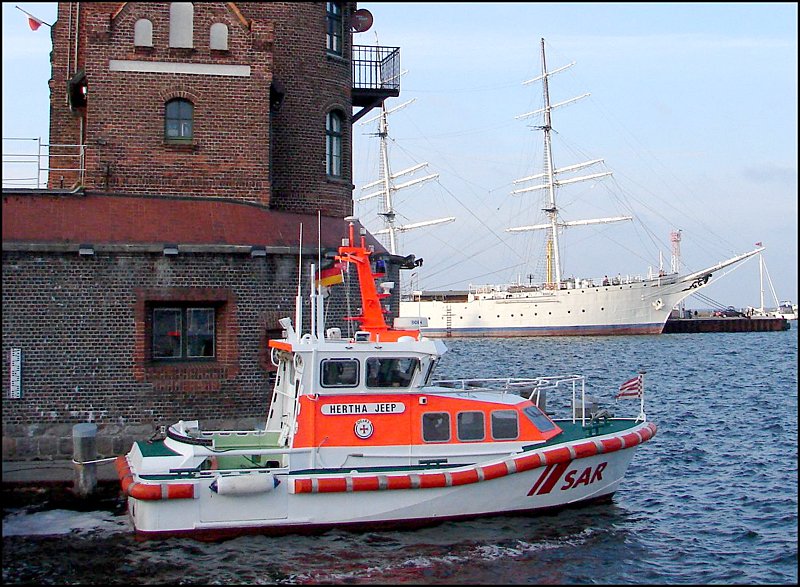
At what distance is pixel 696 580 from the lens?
12.9m

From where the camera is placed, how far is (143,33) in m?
19.5

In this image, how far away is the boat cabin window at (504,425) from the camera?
14.8 metres

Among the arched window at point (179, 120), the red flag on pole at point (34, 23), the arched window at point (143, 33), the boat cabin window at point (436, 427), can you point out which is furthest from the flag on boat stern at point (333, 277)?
the red flag on pole at point (34, 23)

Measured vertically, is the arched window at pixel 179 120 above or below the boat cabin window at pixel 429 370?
above

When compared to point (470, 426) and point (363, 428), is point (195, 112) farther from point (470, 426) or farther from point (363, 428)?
point (470, 426)

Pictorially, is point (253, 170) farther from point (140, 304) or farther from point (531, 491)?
point (531, 491)

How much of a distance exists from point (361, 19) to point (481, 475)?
46.1 feet

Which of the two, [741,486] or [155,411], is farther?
[741,486]

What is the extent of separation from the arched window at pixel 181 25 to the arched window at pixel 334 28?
4132 millimetres

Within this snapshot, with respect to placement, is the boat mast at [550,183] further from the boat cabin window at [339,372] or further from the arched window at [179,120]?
the boat cabin window at [339,372]

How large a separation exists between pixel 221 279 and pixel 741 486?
11.4 m

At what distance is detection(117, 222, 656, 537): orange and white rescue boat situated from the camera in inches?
536

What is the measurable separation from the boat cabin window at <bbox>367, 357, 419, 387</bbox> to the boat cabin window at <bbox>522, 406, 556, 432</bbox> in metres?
2.09

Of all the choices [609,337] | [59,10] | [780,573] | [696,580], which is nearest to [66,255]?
[59,10]
